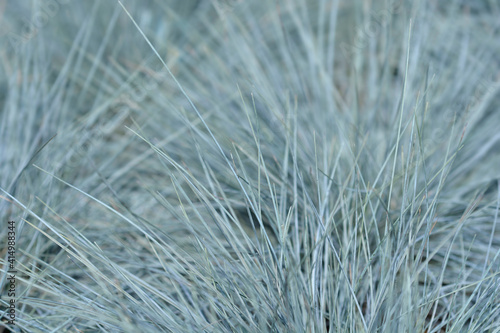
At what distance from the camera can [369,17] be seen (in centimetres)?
97

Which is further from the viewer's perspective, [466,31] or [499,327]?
[466,31]

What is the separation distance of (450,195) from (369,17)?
43cm

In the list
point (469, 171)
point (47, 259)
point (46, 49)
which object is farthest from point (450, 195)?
point (46, 49)

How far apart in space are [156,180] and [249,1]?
0.47 m

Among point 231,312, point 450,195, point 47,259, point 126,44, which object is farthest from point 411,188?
point 126,44

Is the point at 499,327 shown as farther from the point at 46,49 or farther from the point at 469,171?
the point at 46,49

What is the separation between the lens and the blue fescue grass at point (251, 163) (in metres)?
0.59

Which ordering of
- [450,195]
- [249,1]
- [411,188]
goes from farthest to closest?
[249,1]
[450,195]
[411,188]

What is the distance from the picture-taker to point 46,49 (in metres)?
0.96

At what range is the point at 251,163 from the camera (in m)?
0.76

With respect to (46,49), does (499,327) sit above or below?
below

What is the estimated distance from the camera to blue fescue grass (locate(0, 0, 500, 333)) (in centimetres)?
59

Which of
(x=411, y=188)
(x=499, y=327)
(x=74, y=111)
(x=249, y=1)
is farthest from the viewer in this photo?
(x=249, y=1)

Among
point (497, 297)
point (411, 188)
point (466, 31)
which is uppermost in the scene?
point (466, 31)
